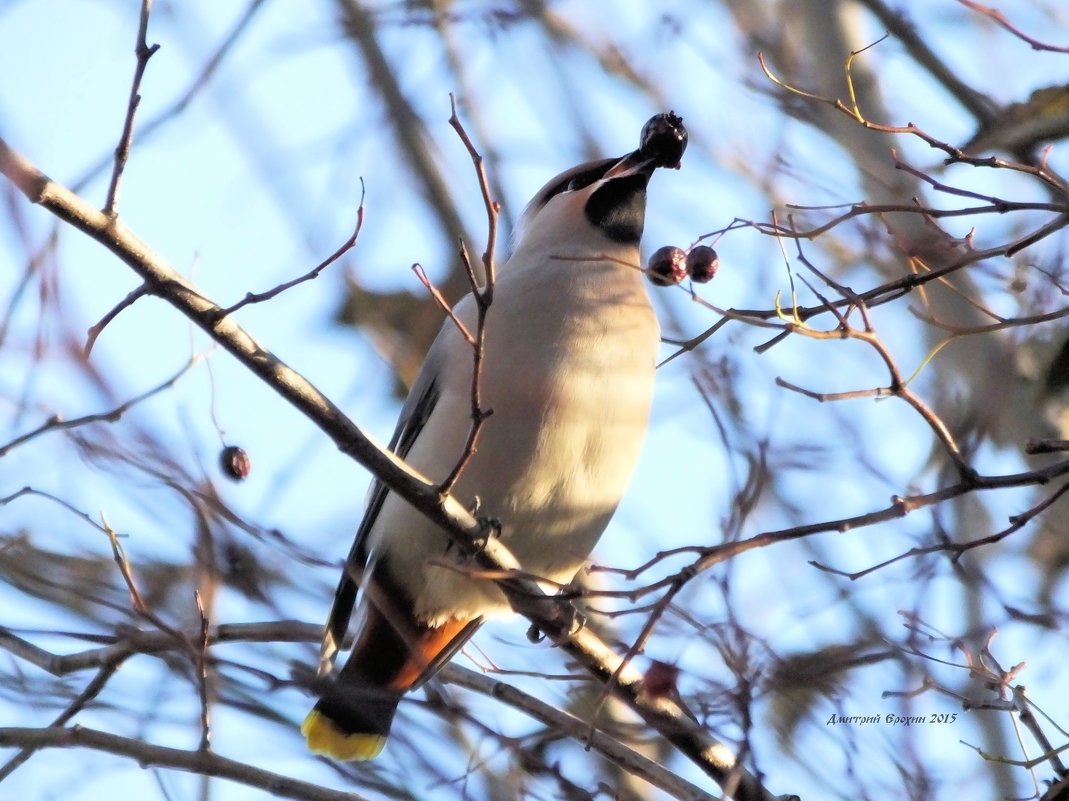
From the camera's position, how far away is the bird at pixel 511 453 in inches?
153

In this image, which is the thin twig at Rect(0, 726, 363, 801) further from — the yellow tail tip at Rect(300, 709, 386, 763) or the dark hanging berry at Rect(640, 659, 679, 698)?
the yellow tail tip at Rect(300, 709, 386, 763)

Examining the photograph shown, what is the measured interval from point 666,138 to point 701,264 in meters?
0.71

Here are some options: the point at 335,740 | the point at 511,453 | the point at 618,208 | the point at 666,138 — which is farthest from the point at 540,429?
the point at 335,740

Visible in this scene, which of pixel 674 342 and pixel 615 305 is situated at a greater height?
pixel 615 305

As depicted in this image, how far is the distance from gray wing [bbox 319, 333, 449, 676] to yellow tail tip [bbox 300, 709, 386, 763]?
0.32 meters

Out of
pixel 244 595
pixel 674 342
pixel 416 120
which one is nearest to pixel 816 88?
pixel 416 120

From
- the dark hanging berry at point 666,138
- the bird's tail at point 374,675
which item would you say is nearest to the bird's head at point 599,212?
the dark hanging berry at point 666,138

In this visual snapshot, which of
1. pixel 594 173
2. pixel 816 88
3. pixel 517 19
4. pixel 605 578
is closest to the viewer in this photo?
pixel 594 173

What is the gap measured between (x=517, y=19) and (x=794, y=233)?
3.91m

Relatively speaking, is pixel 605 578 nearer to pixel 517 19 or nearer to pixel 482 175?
pixel 517 19

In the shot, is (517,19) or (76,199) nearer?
(76,199)

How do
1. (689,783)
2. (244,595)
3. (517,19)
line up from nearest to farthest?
(244,595)
(689,783)
(517,19)

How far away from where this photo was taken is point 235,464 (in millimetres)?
3680

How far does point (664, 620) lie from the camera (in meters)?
2.94
